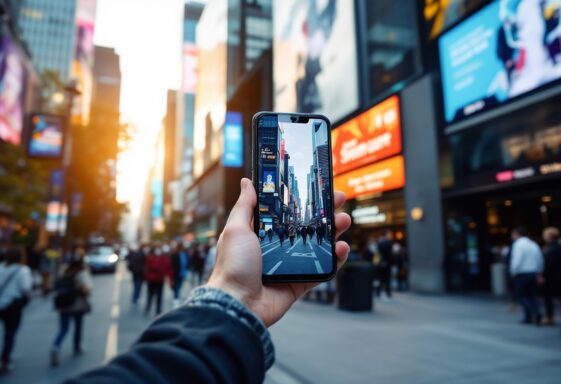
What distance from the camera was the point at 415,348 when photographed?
6703 millimetres

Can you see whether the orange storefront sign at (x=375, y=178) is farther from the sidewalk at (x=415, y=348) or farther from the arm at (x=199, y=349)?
the arm at (x=199, y=349)

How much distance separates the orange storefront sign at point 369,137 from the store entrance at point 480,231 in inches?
160

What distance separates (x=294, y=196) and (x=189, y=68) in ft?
451

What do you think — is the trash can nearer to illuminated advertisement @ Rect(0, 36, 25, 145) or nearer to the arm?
the arm

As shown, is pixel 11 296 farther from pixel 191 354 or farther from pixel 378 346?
pixel 191 354

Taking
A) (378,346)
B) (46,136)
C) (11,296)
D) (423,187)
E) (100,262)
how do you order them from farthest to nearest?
(100,262), (46,136), (423,187), (378,346), (11,296)

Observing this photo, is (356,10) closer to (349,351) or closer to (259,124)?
(349,351)

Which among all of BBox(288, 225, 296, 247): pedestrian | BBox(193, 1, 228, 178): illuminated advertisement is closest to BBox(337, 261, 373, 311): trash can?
BBox(288, 225, 296, 247): pedestrian

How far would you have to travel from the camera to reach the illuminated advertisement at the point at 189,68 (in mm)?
125562

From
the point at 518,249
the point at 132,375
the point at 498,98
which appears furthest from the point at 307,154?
the point at 498,98

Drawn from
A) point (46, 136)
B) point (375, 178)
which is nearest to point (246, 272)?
point (375, 178)

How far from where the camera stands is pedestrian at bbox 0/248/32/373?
5.98m

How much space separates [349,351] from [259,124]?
5.61 meters

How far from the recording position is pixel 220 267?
5.42 ft
